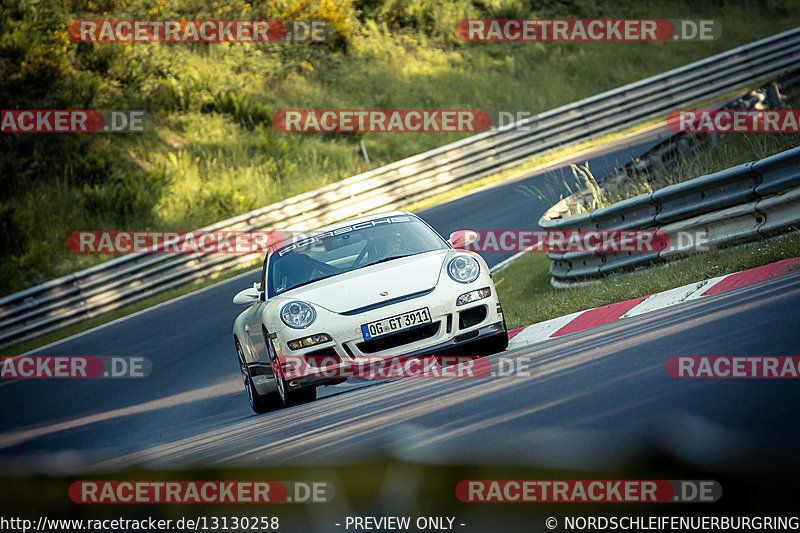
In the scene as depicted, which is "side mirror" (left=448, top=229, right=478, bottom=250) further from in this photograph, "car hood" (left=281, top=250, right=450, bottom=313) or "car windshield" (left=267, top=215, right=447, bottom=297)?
"car hood" (left=281, top=250, right=450, bottom=313)

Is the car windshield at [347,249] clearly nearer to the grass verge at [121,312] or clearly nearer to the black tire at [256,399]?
the black tire at [256,399]

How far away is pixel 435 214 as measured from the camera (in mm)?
17984

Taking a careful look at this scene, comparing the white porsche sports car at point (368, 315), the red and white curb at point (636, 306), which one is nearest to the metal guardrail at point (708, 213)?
the red and white curb at point (636, 306)

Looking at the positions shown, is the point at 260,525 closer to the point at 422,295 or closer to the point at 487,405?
the point at 487,405

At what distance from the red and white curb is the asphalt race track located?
1.15ft

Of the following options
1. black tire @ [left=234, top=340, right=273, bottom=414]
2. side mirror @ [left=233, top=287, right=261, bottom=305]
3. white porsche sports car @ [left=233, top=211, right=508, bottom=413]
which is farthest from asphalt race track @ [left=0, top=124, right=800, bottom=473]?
side mirror @ [left=233, top=287, right=261, bottom=305]

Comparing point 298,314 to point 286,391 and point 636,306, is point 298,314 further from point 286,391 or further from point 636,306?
point 636,306

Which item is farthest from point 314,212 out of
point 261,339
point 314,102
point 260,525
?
point 260,525

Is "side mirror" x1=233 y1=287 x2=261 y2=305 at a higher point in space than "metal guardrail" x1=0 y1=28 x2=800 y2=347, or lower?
lower

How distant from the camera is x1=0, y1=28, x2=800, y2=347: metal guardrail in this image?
53.4ft

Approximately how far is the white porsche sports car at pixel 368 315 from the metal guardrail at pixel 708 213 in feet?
7.81

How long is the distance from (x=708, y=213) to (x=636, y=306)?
4.60 feet

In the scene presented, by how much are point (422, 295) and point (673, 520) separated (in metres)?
3.83

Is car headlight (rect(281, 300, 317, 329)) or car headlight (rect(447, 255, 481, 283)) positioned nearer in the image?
car headlight (rect(281, 300, 317, 329))
